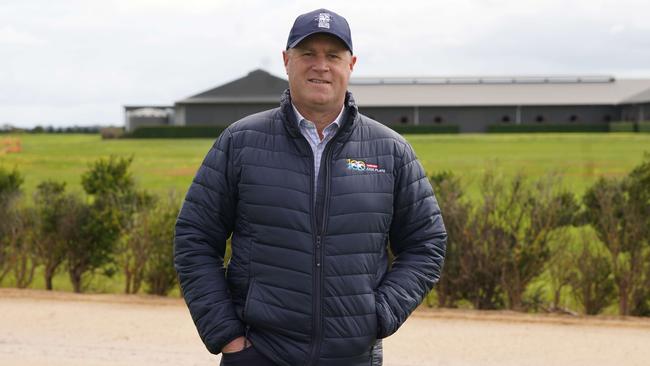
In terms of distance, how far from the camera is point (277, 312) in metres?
2.95

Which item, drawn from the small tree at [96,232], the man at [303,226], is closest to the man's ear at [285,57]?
the man at [303,226]

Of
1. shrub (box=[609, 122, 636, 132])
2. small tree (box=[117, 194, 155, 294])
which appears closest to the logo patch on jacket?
small tree (box=[117, 194, 155, 294])

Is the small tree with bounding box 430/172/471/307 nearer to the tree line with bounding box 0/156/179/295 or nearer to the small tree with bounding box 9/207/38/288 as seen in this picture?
the tree line with bounding box 0/156/179/295

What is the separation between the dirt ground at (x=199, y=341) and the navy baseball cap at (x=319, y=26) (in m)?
3.29

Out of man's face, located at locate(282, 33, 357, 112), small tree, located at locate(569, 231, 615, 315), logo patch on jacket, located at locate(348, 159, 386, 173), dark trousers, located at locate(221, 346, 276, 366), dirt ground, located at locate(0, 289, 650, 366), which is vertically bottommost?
dirt ground, located at locate(0, 289, 650, 366)

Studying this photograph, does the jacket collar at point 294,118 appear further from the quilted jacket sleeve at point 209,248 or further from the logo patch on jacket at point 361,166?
the quilted jacket sleeve at point 209,248

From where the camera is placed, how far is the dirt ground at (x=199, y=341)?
5906 mm

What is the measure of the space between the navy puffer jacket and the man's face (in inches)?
3.7

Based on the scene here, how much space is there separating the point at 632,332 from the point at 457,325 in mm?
1389

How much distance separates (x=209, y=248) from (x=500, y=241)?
189 inches

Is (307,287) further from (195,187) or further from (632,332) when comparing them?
(632,332)

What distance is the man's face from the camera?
300 centimetres

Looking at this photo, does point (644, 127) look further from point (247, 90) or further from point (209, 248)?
point (209, 248)

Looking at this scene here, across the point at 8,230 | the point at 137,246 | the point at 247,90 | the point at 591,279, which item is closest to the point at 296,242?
the point at 591,279
